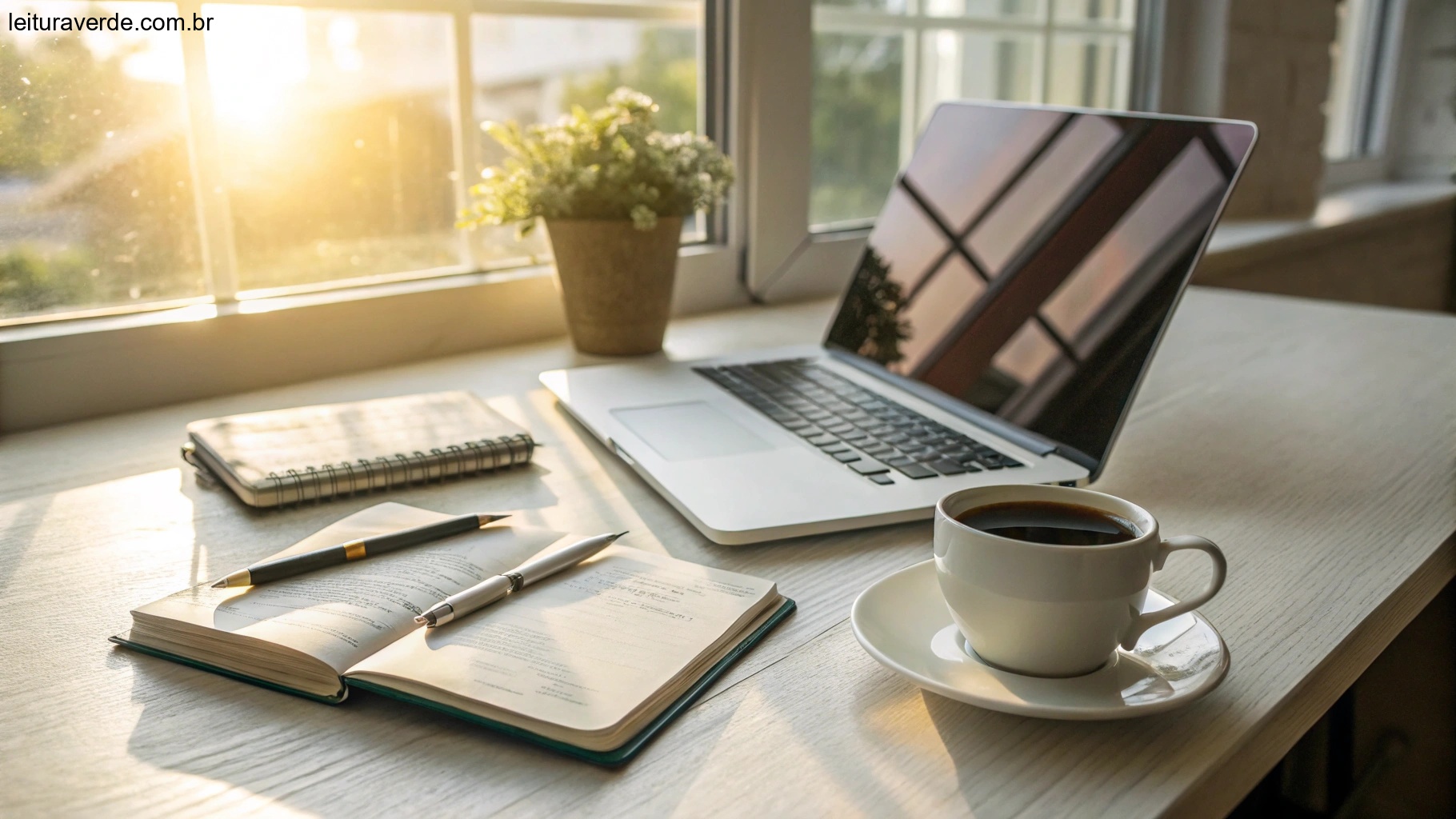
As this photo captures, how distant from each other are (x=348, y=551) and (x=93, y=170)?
608mm

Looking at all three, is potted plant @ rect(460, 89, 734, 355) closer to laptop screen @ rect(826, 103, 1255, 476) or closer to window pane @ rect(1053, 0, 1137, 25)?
laptop screen @ rect(826, 103, 1255, 476)

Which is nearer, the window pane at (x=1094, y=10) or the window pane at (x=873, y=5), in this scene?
the window pane at (x=873, y=5)

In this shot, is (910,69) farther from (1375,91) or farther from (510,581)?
(1375,91)

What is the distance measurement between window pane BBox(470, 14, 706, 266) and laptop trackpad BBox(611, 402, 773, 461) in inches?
17.8

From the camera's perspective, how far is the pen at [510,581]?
57cm

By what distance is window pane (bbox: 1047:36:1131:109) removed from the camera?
2.01 meters

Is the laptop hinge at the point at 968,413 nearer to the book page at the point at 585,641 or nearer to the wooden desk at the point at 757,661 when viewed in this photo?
the wooden desk at the point at 757,661

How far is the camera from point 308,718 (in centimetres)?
51

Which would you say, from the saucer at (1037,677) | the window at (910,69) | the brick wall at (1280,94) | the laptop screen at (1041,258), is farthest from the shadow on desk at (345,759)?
the brick wall at (1280,94)

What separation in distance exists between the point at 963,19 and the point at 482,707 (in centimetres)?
158

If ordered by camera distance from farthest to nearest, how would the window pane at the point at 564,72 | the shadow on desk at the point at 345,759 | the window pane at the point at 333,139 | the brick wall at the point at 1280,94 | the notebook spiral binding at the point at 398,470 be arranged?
the brick wall at the point at 1280,94
the window pane at the point at 564,72
the window pane at the point at 333,139
the notebook spiral binding at the point at 398,470
the shadow on desk at the point at 345,759

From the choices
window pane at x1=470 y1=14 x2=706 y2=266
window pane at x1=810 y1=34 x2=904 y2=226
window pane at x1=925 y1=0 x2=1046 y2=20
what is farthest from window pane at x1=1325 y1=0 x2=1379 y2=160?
window pane at x1=470 y1=14 x2=706 y2=266

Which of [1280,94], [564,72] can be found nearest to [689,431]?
[564,72]

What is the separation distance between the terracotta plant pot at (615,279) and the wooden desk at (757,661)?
0.17m
